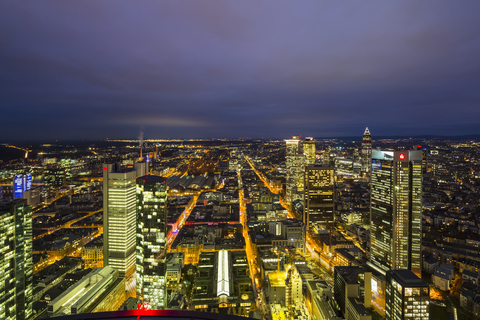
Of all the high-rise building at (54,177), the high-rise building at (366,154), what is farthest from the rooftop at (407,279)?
the high-rise building at (366,154)

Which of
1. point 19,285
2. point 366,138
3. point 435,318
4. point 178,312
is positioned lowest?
point 435,318

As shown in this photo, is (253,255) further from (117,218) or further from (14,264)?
(14,264)

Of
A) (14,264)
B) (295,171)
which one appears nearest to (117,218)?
(14,264)

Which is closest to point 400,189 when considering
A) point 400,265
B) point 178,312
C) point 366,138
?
point 400,265

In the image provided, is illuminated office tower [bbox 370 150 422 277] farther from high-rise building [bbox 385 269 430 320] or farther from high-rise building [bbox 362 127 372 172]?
high-rise building [bbox 362 127 372 172]

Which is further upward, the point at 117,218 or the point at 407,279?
the point at 117,218

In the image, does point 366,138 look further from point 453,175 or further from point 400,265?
point 400,265

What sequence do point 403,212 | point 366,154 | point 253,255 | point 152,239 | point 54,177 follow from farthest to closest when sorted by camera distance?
1. point 366,154
2. point 54,177
3. point 253,255
4. point 403,212
5. point 152,239

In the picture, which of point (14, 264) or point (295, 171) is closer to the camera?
point (14, 264)
